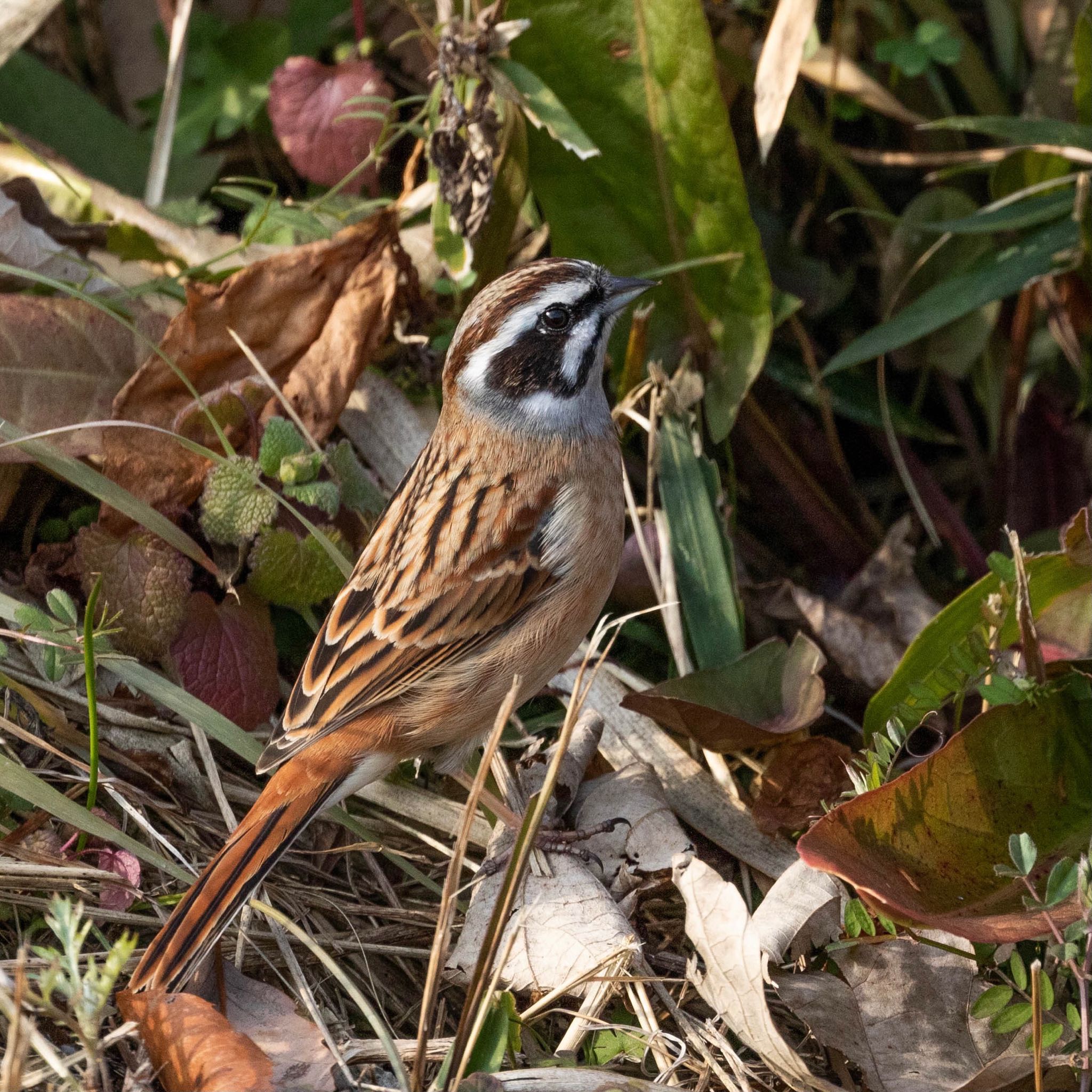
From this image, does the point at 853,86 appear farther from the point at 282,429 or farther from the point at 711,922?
the point at 711,922

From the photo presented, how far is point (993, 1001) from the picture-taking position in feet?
8.56

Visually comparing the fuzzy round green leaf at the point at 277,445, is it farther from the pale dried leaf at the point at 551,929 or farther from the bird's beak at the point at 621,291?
the pale dried leaf at the point at 551,929

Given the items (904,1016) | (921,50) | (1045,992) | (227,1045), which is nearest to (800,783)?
(904,1016)

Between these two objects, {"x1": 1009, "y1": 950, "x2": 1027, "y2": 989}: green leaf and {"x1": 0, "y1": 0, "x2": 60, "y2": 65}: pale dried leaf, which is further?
{"x1": 0, "y1": 0, "x2": 60, "y2": 65}: pale dried leaf

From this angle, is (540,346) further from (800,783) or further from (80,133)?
(80,133)

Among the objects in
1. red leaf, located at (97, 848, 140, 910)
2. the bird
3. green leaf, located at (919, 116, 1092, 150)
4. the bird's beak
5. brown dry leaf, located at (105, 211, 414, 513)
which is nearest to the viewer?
red leaf, located at (97, 848, 140, 910)

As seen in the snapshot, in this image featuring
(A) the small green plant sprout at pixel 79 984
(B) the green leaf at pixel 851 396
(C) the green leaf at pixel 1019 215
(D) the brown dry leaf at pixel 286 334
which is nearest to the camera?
(A) the small green plant sprout at pixel 79 984

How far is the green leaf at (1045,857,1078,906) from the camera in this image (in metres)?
2.47

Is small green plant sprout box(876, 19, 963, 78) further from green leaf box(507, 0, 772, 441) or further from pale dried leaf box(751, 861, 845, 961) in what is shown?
pale dried leaf box(751, 861, 845, 961)

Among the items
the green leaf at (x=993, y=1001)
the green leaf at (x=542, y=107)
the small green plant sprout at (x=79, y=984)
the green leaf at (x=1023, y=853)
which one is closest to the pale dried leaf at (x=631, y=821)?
the green leaf at (x=993, y=1001)

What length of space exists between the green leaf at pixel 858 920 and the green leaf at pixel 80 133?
2.96m

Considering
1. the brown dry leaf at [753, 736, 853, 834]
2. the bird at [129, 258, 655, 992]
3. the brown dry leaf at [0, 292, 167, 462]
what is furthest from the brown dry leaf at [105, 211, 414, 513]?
the brown dry leaf at [753, 736, 853, 834]

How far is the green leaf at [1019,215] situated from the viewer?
3938 millimetres

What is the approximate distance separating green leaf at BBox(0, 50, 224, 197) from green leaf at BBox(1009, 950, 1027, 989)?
325cm
